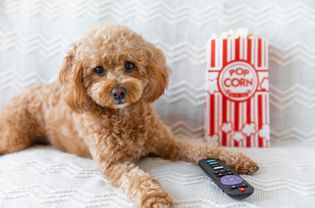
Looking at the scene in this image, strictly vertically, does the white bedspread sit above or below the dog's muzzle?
below

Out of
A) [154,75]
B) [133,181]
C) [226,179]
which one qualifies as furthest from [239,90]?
[133,181]

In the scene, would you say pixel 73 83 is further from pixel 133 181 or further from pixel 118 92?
pixel 133 181

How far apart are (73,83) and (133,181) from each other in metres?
0.45

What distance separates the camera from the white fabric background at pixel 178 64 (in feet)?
4.75

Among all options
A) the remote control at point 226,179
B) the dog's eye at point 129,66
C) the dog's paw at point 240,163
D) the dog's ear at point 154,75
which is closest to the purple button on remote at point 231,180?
the remote control at point 226,179

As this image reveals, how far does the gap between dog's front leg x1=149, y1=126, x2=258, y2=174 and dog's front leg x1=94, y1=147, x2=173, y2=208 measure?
16 cm

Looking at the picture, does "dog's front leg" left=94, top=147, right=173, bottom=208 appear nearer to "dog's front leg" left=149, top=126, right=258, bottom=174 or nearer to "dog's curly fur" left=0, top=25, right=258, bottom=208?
"dog's curly fur" left=0, top=25, right=258, bottom=208

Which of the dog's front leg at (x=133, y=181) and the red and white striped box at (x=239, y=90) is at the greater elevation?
the red and white striped box at (x=239, y=90)

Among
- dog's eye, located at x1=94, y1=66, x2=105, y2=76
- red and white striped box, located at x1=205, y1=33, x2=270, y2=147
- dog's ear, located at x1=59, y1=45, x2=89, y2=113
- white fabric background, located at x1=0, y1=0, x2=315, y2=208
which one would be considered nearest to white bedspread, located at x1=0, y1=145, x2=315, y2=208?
white fabric background, located at x1=0, y1=0, x2=315, y2=208

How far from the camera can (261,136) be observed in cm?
177

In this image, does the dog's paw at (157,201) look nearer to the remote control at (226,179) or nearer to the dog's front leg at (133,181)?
the dog's front leg at (133,181)

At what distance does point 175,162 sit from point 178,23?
2.32ft

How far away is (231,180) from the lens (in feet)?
4.28

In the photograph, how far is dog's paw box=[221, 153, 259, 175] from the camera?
1.45m
